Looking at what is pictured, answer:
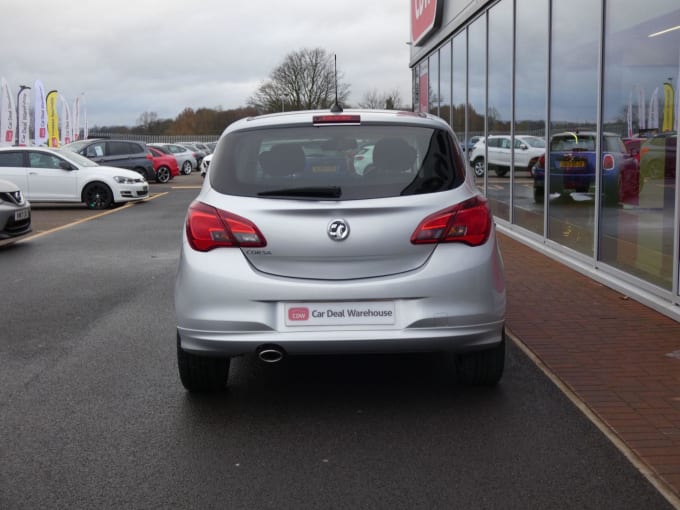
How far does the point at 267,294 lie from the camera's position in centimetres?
459

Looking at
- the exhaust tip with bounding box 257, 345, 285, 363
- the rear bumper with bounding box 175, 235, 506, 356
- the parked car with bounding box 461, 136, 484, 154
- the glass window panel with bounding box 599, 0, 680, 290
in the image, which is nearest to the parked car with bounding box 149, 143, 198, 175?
the parked car with bounding box 461, 136, 484, 154

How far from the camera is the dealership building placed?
25.1 feet

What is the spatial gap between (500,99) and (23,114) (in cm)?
3101

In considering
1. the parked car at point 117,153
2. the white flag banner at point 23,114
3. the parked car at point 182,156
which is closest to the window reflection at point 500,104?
the parked car at point 117,153

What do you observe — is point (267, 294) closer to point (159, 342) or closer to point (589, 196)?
point (159, 342)

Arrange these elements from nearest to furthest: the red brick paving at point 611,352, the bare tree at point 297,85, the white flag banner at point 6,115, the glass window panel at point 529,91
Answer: the red brick paving at point 611,352
the glass window panel at point 529,91
the white flag banner at point 6,115
the bare tree at point 297,85

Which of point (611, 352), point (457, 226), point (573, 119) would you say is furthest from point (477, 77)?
point (457, 226)

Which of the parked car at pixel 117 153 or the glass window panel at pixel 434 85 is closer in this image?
the glass window panel at pixel 434 85

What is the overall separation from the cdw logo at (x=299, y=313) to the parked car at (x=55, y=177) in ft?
57.7

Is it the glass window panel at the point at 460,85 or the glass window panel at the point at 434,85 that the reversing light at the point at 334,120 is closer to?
the glass window panel at the point at 460,85

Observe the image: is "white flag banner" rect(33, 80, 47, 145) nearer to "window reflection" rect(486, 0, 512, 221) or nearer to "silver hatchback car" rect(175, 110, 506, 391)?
"window reflection" rect(486, 0, 512, 221)

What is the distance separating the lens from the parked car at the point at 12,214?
12.4 m

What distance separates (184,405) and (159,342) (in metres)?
1.69

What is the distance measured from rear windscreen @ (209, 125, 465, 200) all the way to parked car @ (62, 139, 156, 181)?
24751 millimetres
